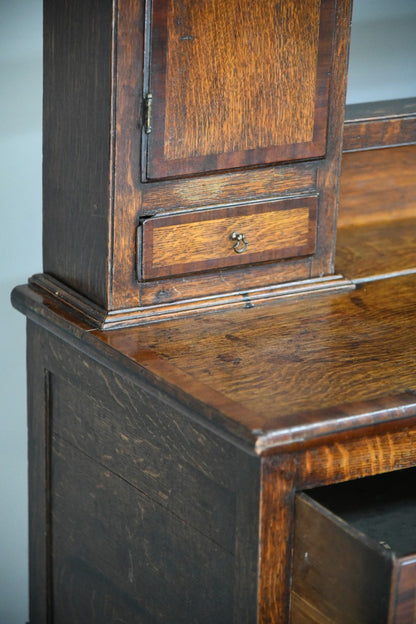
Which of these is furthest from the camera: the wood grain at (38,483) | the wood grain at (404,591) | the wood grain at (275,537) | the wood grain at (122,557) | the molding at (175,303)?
the wood grain at (38,483)

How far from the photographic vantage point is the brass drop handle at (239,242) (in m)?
1.51

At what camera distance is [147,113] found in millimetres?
1383

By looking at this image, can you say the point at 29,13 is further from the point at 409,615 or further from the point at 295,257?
the point at 409,615

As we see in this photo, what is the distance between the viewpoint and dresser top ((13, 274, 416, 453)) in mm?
1196

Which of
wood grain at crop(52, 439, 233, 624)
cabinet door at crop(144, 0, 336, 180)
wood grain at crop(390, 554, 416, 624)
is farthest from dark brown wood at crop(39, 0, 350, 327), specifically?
wood grain at crop(390, 554, 416, 624)

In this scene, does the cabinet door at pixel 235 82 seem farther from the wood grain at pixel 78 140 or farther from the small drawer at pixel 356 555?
the small drawer at pixel 356 555

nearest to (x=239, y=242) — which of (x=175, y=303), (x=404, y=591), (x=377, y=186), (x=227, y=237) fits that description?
(x=227, y=237)

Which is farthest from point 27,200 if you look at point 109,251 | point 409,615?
point 409,615

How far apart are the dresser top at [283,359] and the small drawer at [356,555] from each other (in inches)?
4.5

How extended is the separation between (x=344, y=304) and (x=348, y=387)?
1.01ft

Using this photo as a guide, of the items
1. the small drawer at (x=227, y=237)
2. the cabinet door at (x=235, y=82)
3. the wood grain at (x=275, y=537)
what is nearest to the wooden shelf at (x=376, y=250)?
the small drawer at (x=227, y=237)

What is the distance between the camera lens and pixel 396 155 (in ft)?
6.23

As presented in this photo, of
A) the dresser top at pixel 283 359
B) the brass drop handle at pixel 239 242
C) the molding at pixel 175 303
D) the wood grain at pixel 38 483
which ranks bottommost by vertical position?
the wood grain at pixel 38 483

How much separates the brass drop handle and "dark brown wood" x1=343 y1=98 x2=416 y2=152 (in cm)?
35
